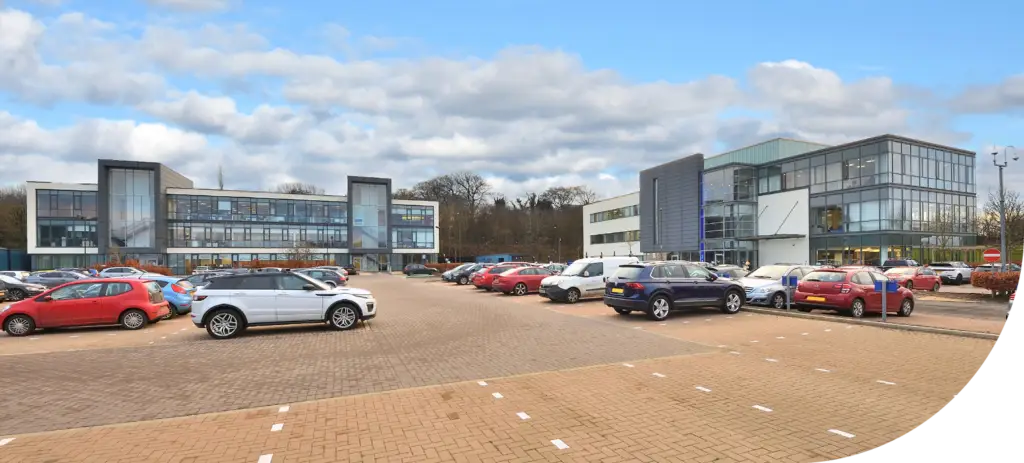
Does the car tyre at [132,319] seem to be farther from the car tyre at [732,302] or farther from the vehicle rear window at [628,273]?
the car tyre at [732,302]

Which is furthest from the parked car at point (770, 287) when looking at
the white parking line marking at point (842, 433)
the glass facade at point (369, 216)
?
the glass facade at point (369, 216)

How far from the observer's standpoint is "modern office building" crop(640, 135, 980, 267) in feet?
130

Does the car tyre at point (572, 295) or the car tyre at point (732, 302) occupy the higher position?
the car tyre at point (732, 302)

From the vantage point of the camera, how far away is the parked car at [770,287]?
17328 millimetres

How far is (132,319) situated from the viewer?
14.5m

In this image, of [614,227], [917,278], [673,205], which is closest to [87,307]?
[917,278]

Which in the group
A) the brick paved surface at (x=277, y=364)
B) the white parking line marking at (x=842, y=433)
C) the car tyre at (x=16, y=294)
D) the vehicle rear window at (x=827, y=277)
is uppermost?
the vehicle rear window at (x=827, y=277)

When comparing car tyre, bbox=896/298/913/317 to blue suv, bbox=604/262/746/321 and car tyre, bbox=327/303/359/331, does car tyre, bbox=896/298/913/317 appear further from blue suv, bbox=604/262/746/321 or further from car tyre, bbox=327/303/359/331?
car tyre, bbox=327/303/359/331

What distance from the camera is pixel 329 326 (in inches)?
547

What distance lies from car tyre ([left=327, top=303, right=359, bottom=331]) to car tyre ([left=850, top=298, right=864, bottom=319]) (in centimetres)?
1238

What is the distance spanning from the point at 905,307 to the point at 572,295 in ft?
32.5

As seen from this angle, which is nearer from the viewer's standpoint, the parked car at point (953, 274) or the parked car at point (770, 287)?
the parked car at point (770, 287)

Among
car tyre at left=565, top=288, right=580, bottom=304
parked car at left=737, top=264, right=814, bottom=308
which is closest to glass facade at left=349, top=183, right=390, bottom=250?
car tyre at left=565, top=288, right=580, bottom=304

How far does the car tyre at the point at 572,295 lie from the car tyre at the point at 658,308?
19.5 feet
